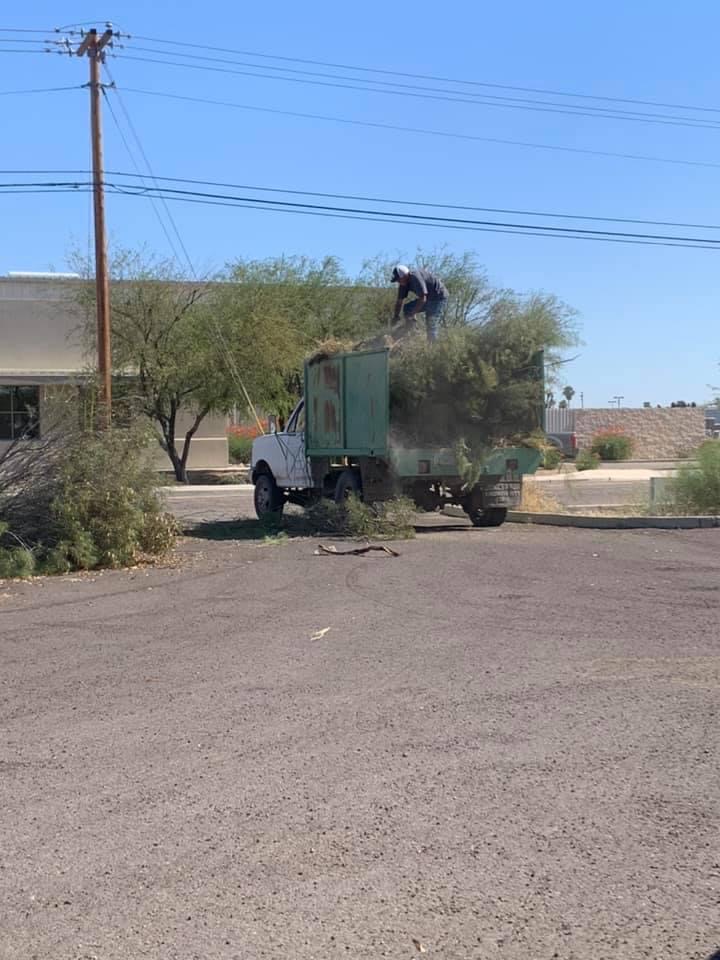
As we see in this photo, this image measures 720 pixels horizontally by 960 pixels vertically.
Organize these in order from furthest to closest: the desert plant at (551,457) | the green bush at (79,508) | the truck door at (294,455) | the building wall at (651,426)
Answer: the building wall at (651,426)
the truck door at (294,455)
the desert plant at (551,457)
the green bush at (79,508)

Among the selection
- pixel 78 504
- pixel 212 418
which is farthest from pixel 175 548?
pixel 212 418

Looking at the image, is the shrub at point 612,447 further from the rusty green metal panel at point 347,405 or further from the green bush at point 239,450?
the rusty green metal panel at point 347,405

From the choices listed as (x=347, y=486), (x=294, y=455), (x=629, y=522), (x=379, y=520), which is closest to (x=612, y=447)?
(x=629, y=522)

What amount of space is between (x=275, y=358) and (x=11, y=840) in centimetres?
3183

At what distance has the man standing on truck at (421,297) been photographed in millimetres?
17844

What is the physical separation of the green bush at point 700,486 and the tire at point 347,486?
6008 mm

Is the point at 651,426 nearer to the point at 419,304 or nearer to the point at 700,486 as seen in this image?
the point at 700,486

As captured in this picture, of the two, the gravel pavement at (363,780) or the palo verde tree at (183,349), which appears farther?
the palo verde tree at (183,349)

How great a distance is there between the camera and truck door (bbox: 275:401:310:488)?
19.9m

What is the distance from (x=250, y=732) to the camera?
706 cm

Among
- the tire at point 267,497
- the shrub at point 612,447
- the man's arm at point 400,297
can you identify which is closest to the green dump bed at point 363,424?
Result: the man's arm at point 400,297

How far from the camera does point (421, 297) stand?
18.0 m

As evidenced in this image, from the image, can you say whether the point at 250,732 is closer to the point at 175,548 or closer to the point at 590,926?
the point at 590,926

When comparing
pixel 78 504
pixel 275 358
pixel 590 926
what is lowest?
pixel 590 926
